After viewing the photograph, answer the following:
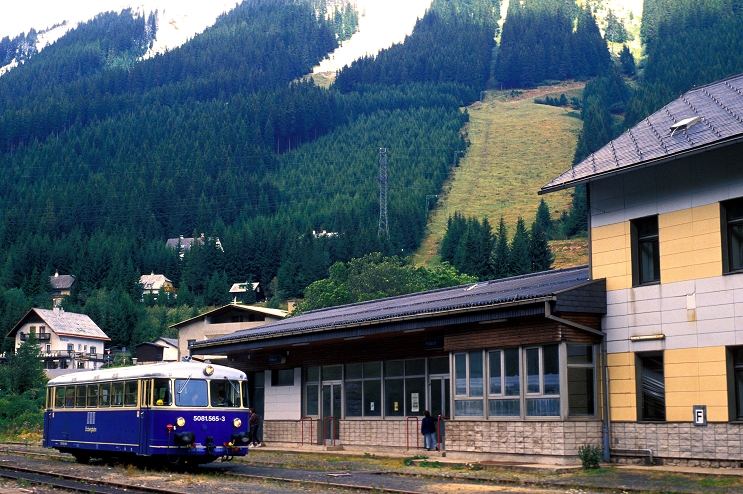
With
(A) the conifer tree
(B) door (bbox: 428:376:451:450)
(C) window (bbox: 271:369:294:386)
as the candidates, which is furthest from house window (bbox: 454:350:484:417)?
(A) the conifer tree

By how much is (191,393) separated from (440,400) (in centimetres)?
820

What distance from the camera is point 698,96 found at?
23.8 metres

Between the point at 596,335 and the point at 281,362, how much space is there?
14313mm

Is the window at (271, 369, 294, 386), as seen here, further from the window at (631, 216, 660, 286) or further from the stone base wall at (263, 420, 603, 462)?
the window at (631, 216, 660, 286)

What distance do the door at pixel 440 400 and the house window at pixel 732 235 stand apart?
995cm

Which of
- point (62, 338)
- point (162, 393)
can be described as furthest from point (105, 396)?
point (62, 338)

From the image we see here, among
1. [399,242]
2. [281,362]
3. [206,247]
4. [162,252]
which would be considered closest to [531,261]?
[399,242]

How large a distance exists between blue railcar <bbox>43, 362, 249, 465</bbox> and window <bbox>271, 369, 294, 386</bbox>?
955 cm

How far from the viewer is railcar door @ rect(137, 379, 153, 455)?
72.1ft

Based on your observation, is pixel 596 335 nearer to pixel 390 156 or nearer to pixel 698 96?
pixel 698 96

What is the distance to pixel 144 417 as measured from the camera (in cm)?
2223

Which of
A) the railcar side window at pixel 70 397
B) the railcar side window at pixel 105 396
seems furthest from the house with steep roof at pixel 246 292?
the railcar side window at pixel 105 396

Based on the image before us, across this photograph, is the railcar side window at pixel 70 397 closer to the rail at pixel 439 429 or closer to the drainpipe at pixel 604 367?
the rail at pixel 439 429

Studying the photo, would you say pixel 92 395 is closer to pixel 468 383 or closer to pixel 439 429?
pixel 439 429
